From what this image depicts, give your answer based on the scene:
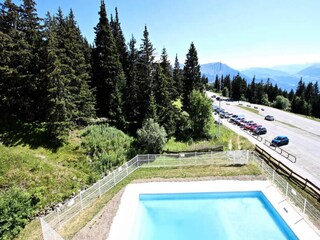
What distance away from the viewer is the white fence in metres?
12.8

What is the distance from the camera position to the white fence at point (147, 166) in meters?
12.8

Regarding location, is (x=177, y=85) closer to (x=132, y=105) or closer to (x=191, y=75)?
(x=191, y=75)

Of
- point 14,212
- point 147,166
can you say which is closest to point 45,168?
point 14,212

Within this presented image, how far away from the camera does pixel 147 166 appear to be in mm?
22328

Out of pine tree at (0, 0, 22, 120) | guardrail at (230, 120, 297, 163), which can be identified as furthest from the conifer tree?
pine tree at (0, 0, 22, 120)

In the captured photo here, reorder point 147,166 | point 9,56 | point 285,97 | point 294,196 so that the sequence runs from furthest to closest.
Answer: point 285,97 → point 147,166 → point 9,56 → point 294,196

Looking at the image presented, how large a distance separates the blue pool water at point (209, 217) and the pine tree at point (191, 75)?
70.1 feet

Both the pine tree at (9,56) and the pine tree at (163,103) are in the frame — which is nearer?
the pine tree at (9,56)

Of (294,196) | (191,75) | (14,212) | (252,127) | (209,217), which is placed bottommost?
(209,217)

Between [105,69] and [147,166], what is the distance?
1754cm

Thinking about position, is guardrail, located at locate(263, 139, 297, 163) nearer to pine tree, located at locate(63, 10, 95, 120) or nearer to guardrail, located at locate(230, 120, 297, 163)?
guardrail, located at locate(230, 120, 297, 163)

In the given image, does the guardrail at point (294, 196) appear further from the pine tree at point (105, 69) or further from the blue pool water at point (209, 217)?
the pine tree at point (105, 69)

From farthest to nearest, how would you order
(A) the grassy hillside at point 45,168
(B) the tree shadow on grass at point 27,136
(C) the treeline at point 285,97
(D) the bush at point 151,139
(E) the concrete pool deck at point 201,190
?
(C) the treeline at point 285,97 < (D) the bush at point 151,139 < (B) the tree shadow on grass at point 27,136 < (A) the grassy hillside at point 45,168 < (E) the concrete pool deck at point 201,190

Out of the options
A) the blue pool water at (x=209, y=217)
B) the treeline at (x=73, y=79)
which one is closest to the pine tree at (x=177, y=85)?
the treeline at (x=73, y=79)
